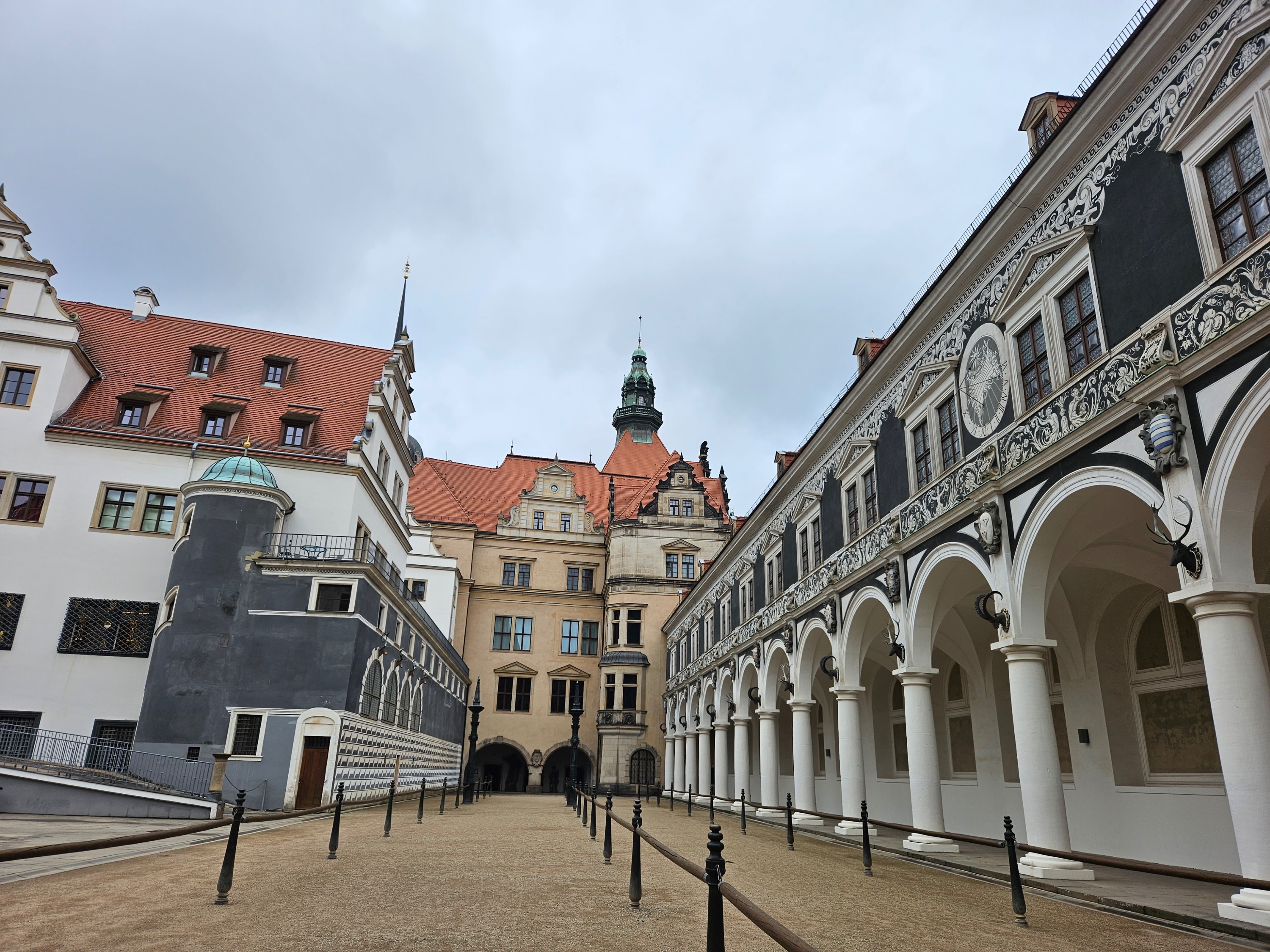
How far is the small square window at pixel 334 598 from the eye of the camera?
2366 cm

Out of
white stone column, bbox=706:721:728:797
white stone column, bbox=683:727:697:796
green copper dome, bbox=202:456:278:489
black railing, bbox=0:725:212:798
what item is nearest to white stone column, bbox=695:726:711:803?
white stone column, bbox=683:727:697:796

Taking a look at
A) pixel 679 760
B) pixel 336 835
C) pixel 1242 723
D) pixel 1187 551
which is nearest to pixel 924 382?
pixel 1187 551

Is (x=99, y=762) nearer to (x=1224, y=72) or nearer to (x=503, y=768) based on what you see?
(x=1224, y=72)

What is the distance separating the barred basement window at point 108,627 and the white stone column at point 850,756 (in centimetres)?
2112

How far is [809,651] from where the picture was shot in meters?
21.5

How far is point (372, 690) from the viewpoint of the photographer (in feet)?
84.5

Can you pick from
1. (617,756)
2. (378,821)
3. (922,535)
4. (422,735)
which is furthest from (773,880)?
(617,756)

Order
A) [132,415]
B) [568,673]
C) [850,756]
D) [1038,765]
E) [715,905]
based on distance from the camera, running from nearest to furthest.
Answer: [715,905], [1038,765], [850,756], [132,415], [568,673]

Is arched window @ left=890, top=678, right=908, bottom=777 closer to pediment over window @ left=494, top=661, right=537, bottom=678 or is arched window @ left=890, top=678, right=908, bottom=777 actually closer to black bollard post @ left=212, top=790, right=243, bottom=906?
black bollard post @ left=212, top=790, right=243, bottom=906

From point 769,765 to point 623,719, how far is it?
22.3 m

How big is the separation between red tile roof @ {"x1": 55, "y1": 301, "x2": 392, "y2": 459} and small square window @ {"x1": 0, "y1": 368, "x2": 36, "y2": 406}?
1367 mm

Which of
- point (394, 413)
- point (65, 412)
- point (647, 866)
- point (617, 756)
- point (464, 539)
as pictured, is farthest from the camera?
point (464, 539)

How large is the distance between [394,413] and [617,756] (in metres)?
23.3

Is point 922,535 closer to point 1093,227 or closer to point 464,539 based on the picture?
point 1093,227
